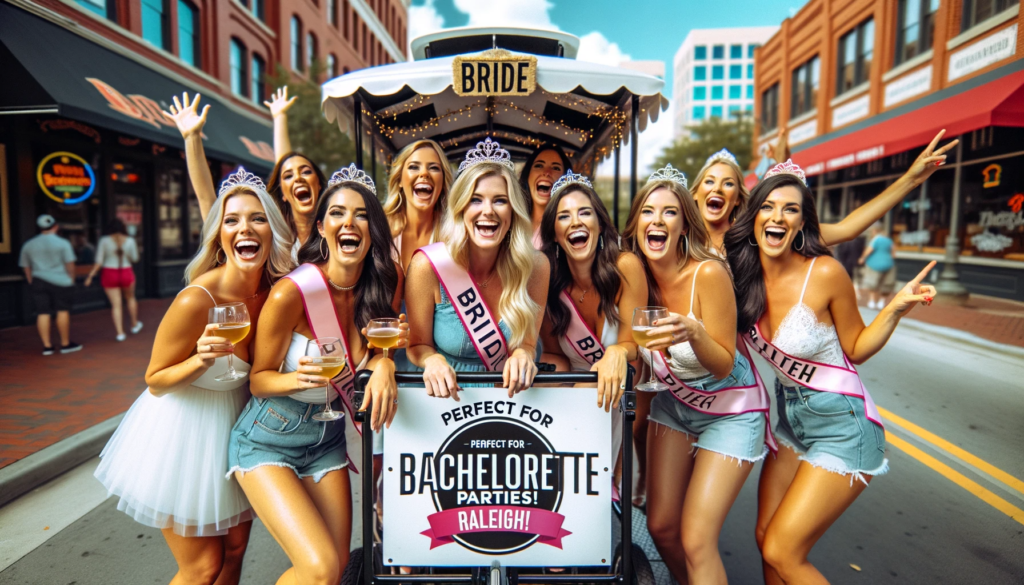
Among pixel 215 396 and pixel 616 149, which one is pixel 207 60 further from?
pixel 215 396

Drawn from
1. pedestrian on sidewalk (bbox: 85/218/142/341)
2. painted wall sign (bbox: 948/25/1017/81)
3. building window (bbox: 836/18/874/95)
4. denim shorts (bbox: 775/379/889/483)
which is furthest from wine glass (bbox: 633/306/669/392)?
building window (bbox: 836/18/874/95)

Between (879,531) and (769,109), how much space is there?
91.5 feet

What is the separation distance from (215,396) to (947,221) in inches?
710

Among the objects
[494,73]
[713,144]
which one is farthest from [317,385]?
[713,144]

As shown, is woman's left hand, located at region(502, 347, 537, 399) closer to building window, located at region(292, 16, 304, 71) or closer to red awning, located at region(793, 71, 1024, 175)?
red awning, located at region(793, 71, 1024, 175)

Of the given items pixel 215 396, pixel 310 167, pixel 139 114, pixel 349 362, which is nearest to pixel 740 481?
pixel 349 362

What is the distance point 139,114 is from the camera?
31.0ft

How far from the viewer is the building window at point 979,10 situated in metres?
11.4

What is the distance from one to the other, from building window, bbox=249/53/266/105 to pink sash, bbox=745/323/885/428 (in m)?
18.2

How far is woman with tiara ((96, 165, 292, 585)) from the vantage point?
2.18m

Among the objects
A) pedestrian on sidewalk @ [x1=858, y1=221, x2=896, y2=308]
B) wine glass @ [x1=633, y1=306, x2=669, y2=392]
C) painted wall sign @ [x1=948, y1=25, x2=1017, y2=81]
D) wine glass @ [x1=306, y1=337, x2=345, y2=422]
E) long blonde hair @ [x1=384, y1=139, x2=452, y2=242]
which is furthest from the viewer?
pedestrian on sidewalk @ [x1=858, y1=221, x2=896, y2=308]

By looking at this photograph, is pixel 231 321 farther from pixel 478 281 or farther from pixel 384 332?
pixel 478 281

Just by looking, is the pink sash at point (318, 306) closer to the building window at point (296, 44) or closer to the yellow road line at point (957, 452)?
the yellow road line at point (957, 452)

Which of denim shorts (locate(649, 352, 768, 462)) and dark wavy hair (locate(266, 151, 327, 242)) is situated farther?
dark wavy hair (locate(266, 151, 327, 242))
